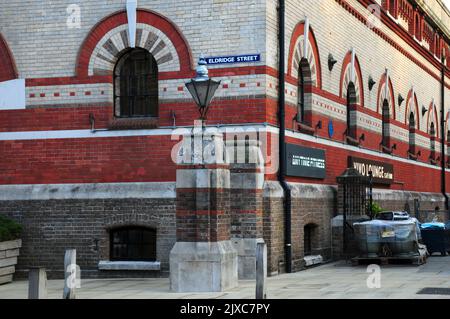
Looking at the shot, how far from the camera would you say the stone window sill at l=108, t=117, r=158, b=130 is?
20062 millimetres

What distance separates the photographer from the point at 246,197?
63.1ft

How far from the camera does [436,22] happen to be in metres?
39.5

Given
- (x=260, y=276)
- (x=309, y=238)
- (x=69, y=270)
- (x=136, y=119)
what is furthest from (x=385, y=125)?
(x=69, y=270)

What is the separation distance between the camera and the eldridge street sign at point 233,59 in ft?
63.7

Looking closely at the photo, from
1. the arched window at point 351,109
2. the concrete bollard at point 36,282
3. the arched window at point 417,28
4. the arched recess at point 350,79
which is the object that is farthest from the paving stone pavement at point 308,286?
the arched window at point 417,28

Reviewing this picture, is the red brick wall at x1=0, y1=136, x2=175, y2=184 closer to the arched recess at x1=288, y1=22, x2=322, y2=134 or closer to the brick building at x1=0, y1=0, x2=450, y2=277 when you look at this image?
the brick building at x1=0, y1=0, x2=450, y2=277

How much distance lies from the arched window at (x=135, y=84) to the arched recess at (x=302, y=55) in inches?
130

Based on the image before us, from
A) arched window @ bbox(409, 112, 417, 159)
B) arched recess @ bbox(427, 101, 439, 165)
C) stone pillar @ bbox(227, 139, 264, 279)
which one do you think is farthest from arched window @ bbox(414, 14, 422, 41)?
stone pillar @ bbox(227, 139, 264, 279)

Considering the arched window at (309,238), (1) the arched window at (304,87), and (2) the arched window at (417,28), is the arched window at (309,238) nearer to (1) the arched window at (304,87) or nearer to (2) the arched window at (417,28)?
(1) the arched window at (304,87)

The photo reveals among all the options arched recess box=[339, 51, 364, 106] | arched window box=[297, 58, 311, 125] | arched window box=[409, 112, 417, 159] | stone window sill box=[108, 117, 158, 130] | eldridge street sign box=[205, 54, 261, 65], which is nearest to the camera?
eldridge street sign box=[205, 54, 261, 65]

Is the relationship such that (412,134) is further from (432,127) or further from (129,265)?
(129,265)

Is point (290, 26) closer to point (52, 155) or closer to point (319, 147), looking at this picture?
point (319, 147)

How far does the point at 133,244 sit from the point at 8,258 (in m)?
2.84

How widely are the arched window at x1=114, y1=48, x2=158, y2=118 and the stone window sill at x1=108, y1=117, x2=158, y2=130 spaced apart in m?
0.36
